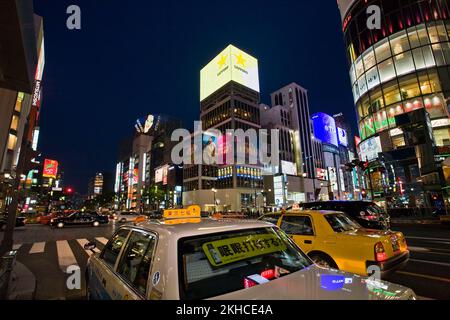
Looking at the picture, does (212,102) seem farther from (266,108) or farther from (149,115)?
(149,115)

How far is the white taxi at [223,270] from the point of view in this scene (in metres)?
2.04

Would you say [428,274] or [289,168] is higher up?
[289,168]

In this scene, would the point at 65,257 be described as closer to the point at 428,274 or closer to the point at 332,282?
the point at 332,282

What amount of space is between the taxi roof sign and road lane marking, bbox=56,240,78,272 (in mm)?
6719

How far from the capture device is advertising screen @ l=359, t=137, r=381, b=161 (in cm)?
3472

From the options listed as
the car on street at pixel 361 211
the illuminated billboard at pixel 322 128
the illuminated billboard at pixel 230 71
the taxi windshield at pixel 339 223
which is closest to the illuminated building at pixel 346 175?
the illuminated billboard at pixel 322 128

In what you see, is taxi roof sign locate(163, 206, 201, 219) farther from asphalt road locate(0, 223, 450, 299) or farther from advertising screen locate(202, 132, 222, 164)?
advertising screen locate(202, 132, 222, 164)

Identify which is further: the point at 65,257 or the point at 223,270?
the point at 65,257

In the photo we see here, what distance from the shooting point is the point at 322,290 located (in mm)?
2084

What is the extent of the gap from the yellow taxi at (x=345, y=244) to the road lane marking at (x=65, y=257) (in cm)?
771

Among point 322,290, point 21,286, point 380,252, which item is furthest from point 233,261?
point 21,286

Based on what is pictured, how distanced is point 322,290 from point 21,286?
23.1 feet

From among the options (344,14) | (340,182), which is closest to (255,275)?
(344,14)
